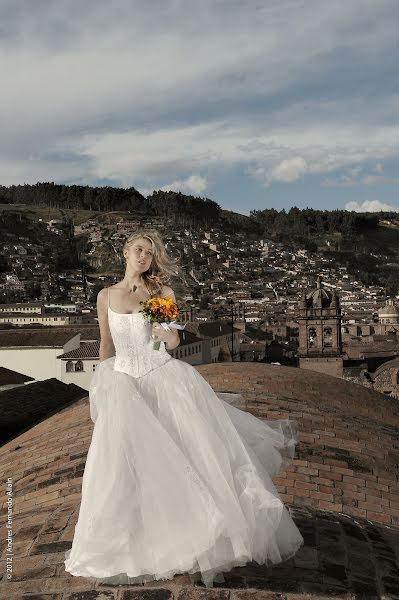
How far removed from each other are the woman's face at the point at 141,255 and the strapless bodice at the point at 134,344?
1.02 feet

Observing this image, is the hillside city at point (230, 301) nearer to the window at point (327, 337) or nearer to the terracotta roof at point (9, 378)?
the window at point (327, 337)

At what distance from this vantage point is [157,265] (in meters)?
4.08

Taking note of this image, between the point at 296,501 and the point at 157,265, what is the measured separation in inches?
87.2

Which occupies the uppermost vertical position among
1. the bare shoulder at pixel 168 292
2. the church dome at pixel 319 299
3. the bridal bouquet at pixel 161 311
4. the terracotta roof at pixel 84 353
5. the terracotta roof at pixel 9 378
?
the bare shoulder at pixel 168 292

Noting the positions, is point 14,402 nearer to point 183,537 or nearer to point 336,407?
point 336,407

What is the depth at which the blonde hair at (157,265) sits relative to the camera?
4.04 metres

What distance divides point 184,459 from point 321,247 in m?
176

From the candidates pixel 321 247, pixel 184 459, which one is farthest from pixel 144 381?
pixel 321 247

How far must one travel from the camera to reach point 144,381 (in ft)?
12.5

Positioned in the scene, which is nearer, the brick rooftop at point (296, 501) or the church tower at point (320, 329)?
the brick rooftop at point (296, 501)

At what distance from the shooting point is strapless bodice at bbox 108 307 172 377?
3857mm

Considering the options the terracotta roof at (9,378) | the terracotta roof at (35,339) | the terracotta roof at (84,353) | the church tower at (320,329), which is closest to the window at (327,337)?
the church tower at (320,329)

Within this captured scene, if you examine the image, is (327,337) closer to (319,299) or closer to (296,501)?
(319,299)

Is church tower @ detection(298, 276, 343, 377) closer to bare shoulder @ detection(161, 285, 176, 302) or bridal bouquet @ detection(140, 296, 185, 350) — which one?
bare shoulder @ detection(161, 285, 176, 302)
